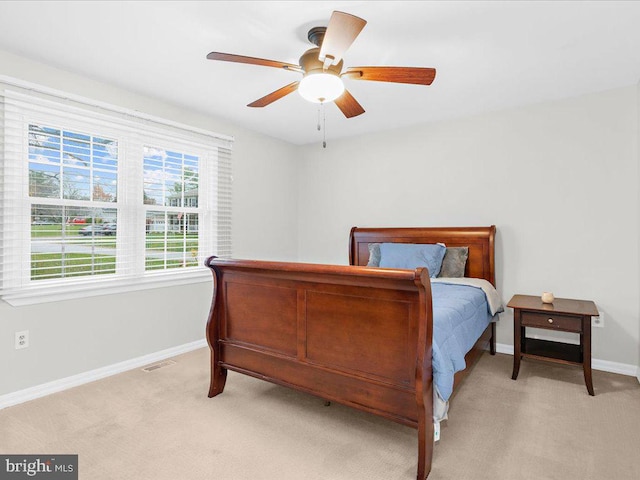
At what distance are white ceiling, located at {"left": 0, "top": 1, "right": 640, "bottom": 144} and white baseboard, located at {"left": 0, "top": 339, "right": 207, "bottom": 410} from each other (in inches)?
91.8

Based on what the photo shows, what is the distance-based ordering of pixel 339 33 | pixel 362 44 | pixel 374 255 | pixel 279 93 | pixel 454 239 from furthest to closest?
pixel 374 255 < pixel 454 239 < pixel 279 93 < pixel 362 44 < pixel 339 33

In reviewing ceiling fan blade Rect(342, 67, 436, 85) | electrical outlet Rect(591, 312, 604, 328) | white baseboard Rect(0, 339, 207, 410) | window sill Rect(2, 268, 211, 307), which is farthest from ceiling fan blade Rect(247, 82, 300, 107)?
electrical outlet Rect(591, 312, 604, 328)

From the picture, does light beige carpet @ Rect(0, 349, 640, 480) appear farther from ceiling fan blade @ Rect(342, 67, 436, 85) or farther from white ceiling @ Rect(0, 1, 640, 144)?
white ceiling @ Rect(0, 1, 640, 144)

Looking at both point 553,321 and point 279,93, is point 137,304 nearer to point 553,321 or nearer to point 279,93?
point 279,93

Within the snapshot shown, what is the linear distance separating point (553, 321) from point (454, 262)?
984 millimetres

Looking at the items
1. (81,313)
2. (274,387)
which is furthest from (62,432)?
(274,387)

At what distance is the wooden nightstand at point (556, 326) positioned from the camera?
267cm

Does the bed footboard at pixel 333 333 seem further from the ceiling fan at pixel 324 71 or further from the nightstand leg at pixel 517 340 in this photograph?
the nightstand leg at pixel 517 340

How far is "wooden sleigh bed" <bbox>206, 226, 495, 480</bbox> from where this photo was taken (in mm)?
1759

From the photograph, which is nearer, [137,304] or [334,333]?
[334,333]

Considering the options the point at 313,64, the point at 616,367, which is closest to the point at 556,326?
the point at 616,367

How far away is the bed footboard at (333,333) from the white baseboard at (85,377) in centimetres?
103

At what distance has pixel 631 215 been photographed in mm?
3025

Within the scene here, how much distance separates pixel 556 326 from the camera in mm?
2789
